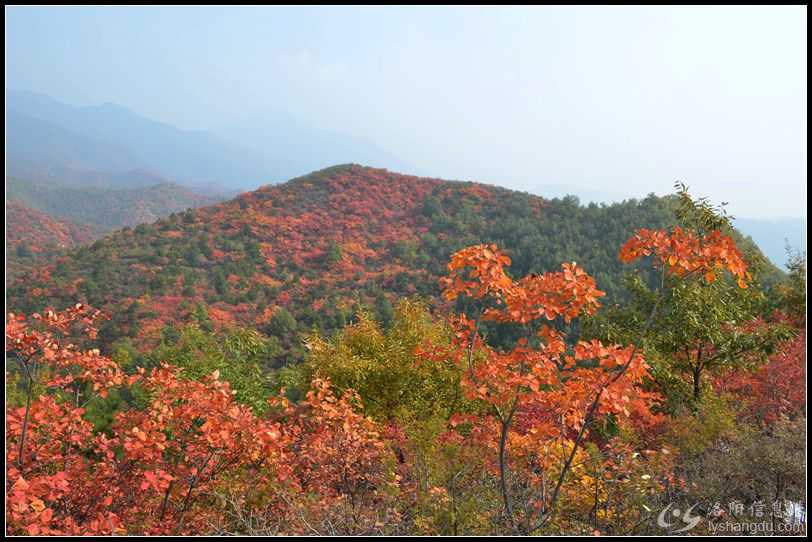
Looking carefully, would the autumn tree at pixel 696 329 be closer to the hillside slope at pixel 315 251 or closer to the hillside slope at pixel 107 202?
the hillside slope at pixel 315 251

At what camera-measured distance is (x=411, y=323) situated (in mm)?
10930

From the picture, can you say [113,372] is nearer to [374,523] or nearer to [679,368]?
[374,523]

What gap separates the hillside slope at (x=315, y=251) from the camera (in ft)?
81.1

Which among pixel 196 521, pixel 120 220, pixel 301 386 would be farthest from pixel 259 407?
pixel 120 220

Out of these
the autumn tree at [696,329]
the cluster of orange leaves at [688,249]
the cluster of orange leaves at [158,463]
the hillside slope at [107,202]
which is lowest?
the cluster of orange leaves at [158,463]

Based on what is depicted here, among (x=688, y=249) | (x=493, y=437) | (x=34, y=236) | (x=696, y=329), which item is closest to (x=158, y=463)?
(x=493, y=437)

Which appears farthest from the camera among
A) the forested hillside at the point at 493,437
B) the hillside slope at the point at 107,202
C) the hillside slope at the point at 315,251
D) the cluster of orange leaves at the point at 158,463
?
the hillside slope at the point at 107,202

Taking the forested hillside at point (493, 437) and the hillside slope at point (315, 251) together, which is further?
the hillside slope at point (315, 251)

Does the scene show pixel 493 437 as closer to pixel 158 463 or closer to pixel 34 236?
pixel 158 463

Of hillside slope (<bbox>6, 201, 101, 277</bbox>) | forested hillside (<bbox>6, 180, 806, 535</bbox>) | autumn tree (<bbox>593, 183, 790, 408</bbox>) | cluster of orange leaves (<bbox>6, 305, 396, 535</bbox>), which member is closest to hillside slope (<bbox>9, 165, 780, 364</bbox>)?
hillside slope (<bbox>6, 201, 101, 277</bbox>)

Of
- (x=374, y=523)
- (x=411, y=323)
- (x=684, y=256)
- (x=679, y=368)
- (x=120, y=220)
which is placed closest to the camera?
(x=684, y=256)

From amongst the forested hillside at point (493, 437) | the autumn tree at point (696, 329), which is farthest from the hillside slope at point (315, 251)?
the forested hillside at point (493, 437)

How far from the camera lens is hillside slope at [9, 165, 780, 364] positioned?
24728 millimetres

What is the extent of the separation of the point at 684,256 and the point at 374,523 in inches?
124
